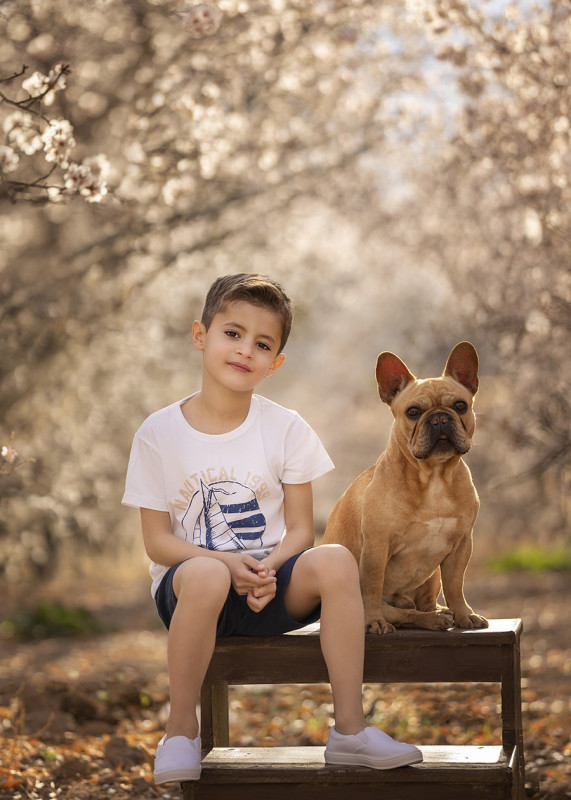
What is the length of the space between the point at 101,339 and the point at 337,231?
447 cm

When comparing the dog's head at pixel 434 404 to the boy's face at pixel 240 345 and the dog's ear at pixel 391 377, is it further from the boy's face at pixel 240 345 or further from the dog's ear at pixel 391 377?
the boy's face at pixel 240 345

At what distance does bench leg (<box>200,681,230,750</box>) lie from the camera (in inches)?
143

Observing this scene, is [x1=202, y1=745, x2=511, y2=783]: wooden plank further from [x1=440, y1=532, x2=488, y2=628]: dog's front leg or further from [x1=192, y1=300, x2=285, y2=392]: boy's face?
[x1=192, y1=300, x2=285, y2=392]: boy's face

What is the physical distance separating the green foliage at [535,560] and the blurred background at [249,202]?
0.14 m

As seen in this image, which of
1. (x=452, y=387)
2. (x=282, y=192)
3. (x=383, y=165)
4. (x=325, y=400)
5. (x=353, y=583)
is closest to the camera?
(x=353, y=583)

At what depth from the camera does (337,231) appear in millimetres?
13719

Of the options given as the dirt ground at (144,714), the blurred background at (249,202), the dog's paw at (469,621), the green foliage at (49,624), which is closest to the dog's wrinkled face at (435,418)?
the dog's paw at (469,621)

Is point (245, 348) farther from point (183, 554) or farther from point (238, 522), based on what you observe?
point (183, 554)

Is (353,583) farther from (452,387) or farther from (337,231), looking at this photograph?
(337,231)

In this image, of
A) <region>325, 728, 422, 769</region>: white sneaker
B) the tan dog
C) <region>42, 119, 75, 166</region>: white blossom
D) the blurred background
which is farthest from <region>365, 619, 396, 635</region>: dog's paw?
<region>42, 119, 75, 166</region>: white blossom

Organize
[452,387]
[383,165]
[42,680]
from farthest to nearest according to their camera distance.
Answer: [383,165] < [42,680] < [452,387]

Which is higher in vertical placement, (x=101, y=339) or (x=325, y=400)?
(x=101, y=339)

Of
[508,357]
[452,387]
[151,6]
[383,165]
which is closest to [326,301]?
[383,165]

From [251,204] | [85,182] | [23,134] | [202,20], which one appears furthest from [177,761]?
[251,204]
